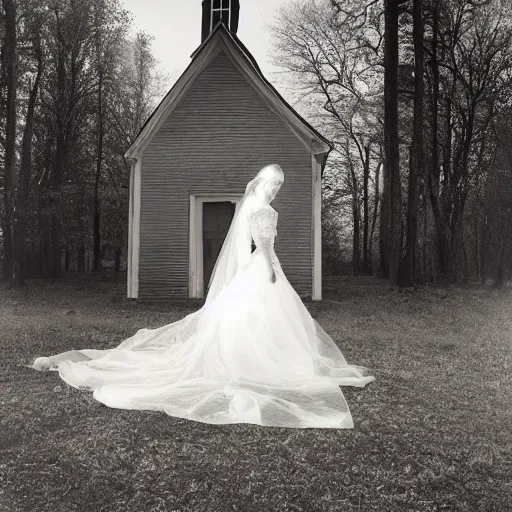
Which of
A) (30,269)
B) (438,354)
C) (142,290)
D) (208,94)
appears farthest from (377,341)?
(30,269)

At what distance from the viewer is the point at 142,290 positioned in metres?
8.59

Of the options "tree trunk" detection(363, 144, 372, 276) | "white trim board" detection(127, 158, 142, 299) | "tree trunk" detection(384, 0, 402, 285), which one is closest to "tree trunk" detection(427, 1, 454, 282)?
"tree trunk" detection(384, 0, 402, 285)

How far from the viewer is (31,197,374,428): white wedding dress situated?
2898 mm

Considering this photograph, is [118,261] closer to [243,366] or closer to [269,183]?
[269,183]

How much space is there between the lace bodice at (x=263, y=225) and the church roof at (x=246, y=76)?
508cm

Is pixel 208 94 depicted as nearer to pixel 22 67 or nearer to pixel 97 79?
pixel 97 79

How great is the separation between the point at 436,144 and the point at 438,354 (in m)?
10.3

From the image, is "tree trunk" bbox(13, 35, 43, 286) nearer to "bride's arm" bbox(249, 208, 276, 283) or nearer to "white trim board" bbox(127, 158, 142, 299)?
"white trim board" bbox(127, 158, 142, 299)

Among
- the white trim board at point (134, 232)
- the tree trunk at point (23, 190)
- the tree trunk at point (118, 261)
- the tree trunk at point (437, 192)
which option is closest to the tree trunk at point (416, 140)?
the tree trunk at point (437, 192)

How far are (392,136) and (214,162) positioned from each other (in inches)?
190

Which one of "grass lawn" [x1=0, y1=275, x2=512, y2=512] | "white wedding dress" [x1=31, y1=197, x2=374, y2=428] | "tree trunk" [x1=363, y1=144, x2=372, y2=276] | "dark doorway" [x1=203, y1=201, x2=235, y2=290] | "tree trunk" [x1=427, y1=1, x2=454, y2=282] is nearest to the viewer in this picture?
"grass lawn" [x1=0, y1=275, x2=512, y2=512]

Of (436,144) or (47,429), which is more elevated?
(436,144)

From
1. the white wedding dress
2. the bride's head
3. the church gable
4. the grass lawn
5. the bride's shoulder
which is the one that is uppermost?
the church gable

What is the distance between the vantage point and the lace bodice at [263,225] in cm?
381
